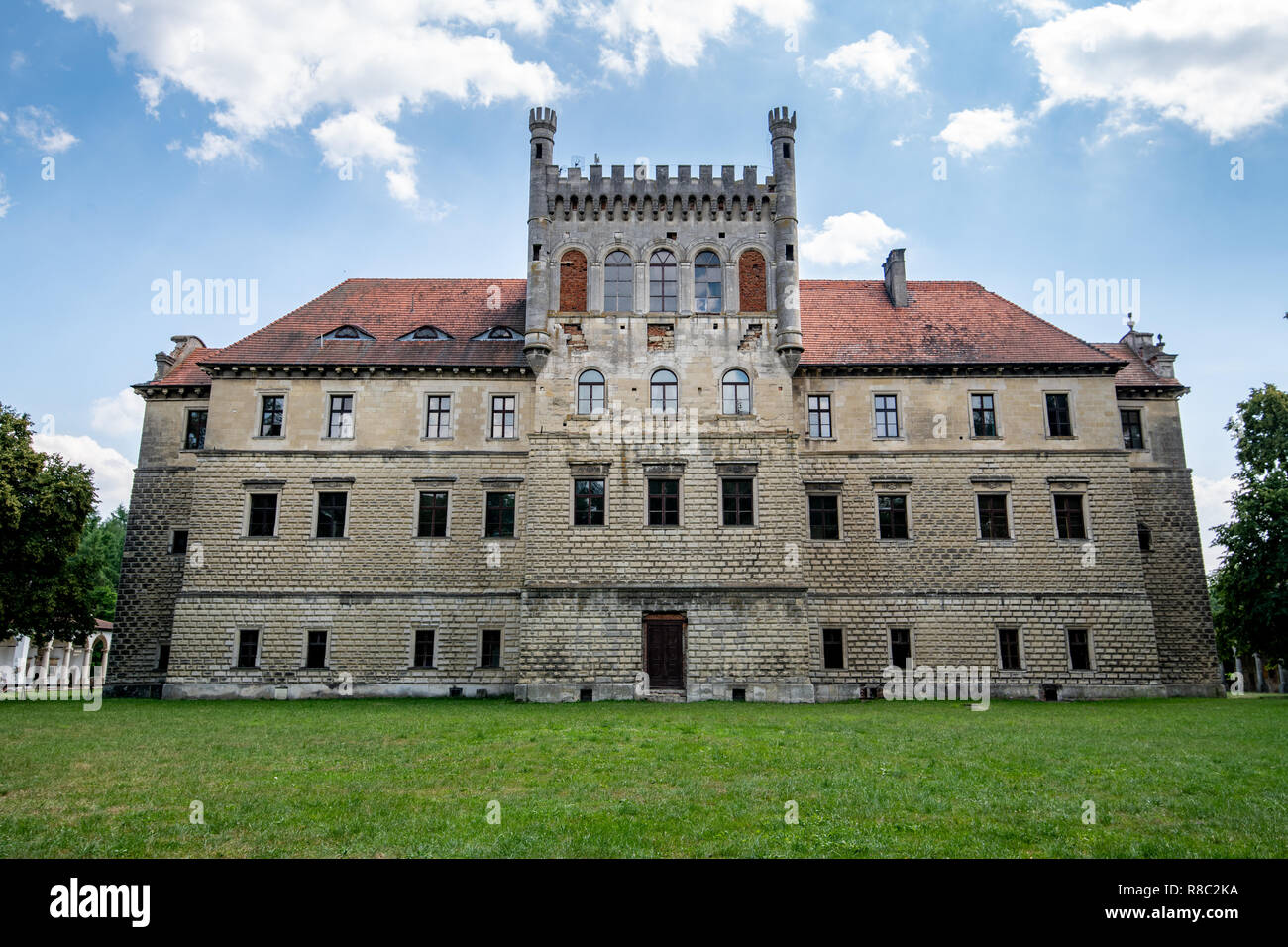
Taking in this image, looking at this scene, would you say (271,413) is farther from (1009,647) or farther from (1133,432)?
(1133,432)

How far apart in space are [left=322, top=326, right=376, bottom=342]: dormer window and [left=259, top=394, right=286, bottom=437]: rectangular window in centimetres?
318

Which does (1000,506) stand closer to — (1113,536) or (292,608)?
(1113,536)

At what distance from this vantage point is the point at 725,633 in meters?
27.0

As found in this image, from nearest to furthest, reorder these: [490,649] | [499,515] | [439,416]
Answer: [490,649] → [499,515] → [439,416]

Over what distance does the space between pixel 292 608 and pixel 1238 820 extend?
2801cm

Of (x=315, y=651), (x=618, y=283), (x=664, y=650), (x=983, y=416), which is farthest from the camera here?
(x=983, y=416)

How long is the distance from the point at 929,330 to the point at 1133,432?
9.22m

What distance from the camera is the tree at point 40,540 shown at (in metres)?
27.8

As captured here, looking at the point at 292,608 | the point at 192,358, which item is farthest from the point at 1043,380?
the point at 192,358

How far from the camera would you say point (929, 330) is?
3222 cm

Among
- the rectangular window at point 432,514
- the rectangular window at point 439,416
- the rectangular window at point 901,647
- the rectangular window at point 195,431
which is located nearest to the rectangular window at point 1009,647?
the rectangular window at point 901,647

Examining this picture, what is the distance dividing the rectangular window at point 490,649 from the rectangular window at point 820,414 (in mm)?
14014

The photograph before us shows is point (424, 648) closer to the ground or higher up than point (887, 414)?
closer to the ground

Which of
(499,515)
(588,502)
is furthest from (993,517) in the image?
(499,515)
